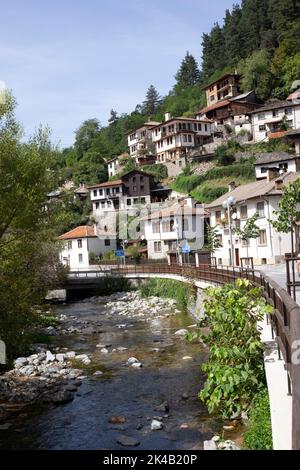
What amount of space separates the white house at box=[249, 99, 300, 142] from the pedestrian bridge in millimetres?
42569

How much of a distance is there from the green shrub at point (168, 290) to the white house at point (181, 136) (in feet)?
172

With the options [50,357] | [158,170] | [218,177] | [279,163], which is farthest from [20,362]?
[158,170]

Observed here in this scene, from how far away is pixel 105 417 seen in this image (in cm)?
1435

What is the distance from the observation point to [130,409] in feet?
48.7

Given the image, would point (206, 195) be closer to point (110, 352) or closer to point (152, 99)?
point (110, 352)

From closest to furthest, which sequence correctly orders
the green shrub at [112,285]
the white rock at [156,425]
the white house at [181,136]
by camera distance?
1. the white rock at [156,425]
2. the green shrub at [112,285]
3. the white house at [181,136]

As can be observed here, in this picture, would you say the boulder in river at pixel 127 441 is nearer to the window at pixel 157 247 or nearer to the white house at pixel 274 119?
the window at pixel 157 247

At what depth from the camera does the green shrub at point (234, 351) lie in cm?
1120

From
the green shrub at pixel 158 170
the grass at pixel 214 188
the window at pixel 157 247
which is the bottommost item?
the window at pixel 157 247

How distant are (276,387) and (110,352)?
1616 cm

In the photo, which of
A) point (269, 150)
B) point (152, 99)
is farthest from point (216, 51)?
point (269, 150)

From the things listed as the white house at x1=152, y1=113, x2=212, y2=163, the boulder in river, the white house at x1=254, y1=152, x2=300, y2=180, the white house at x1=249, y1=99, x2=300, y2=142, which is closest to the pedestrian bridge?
the boulder in river

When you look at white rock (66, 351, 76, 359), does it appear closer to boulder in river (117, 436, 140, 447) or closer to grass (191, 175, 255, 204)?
boulder in river (117, 436, 140, 447)

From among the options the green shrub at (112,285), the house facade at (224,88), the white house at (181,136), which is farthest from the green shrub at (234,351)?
the house facade at (224,88)
